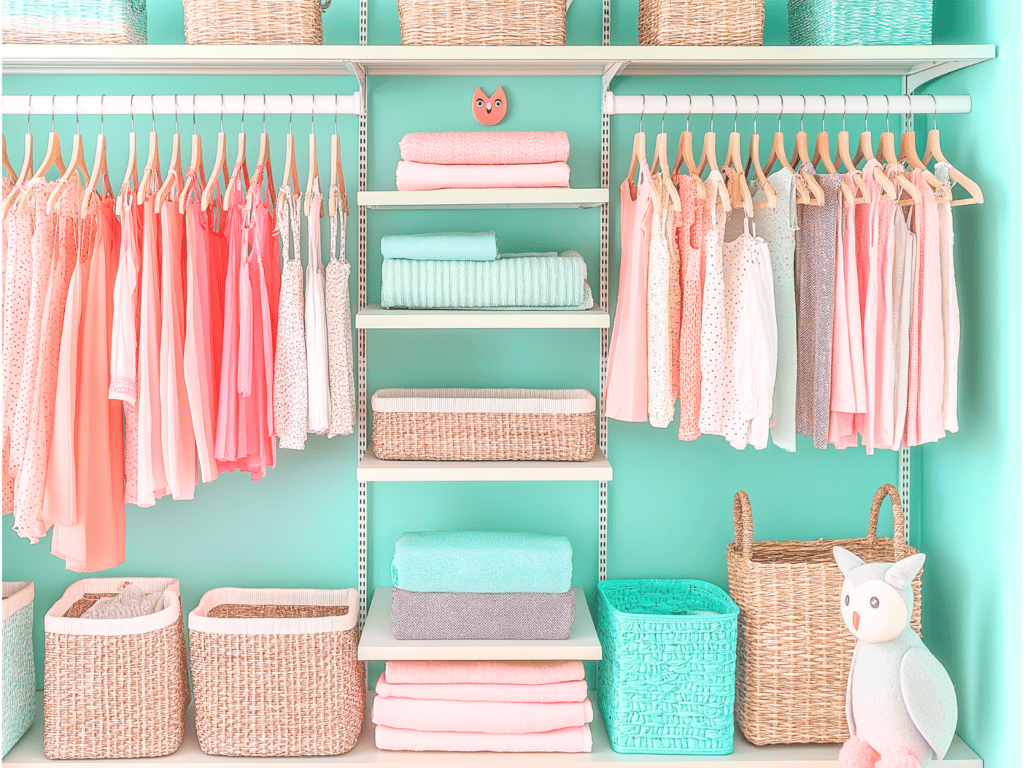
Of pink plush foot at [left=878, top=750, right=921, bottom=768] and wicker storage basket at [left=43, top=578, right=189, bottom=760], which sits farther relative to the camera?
wicker storage basket at [left=43, top=578, right=189, bottom=760]

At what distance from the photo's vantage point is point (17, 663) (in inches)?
86.2

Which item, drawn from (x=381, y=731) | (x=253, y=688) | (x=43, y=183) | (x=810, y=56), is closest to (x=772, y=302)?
(x=810, y=56)

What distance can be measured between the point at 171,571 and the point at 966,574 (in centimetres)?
213

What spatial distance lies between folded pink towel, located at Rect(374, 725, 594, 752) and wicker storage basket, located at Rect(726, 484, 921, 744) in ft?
1.44

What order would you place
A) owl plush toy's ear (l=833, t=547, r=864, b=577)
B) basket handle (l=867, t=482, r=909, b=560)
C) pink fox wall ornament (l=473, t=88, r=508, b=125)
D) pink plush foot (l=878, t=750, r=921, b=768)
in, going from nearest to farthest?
pink plush foot (l=878, t=750, r=921, b=768)
owl plush toy's ear (l=833, t=547, r=864, b=577)
basket handle (l=867, t=482, r=909, b=560)
pink fox wall ornament (l=473, t=88, r=508, b=125)

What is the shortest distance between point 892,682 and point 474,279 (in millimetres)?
1295

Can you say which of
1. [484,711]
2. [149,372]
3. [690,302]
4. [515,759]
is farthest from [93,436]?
[690,302]

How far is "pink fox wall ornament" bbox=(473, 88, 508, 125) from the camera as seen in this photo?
7.85 feet

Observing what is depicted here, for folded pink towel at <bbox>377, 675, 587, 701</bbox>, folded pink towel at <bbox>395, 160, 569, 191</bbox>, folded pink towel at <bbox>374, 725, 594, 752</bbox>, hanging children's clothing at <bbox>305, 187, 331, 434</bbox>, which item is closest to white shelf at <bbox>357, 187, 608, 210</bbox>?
folded pink towel at <bbox>395, 160, 569, 191</bbox>

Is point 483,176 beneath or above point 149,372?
above

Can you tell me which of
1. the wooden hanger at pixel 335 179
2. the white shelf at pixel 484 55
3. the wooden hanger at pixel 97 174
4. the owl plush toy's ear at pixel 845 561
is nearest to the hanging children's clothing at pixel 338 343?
the wooden hanger at pixel 335 179

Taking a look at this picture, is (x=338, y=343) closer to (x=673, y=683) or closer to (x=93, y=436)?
(x=93, y=436)

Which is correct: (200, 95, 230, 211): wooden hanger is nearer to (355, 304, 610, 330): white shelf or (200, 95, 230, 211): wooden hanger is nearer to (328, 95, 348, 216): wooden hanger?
(328, 95, 348, 216): wooden hanger

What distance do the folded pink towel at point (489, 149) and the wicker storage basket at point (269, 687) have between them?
115 centimetres
